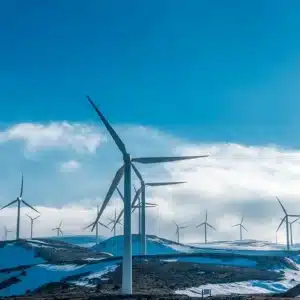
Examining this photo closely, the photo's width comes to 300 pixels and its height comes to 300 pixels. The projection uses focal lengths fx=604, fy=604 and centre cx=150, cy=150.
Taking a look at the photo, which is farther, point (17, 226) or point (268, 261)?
point (17, 226)

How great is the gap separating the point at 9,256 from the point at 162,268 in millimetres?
71066

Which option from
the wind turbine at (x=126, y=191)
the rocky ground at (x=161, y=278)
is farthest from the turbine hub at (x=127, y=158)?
the rocky ground at (x=161, y=278)

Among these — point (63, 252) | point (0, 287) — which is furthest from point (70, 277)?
point (63, 252)

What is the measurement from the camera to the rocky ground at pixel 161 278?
89.1 metres

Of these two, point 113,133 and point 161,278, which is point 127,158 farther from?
point 161,278

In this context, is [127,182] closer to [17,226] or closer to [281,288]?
[281,288]

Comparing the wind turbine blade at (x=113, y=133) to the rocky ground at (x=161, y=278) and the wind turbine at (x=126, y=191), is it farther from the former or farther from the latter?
the rocky ground at (x=161, y=278)

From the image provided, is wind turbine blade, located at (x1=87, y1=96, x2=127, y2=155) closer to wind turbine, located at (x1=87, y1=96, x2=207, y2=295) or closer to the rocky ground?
wind turbine, located at (x1=87, y1=96, x2=207, y2=295)

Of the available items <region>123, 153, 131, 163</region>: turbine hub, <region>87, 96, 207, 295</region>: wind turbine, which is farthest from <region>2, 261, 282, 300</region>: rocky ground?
<region>123, 153, 131, 163</region>: turbine hub

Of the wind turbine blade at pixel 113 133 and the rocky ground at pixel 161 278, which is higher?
the wind turbine blade at pixel 113 133

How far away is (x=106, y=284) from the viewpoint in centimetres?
9456

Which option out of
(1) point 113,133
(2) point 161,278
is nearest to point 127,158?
(1) point 113,133

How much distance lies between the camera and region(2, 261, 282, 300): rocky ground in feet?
292

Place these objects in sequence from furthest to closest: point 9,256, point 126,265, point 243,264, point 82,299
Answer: point 9,256 < point 243,264 < point 126,265 < point 82,299
